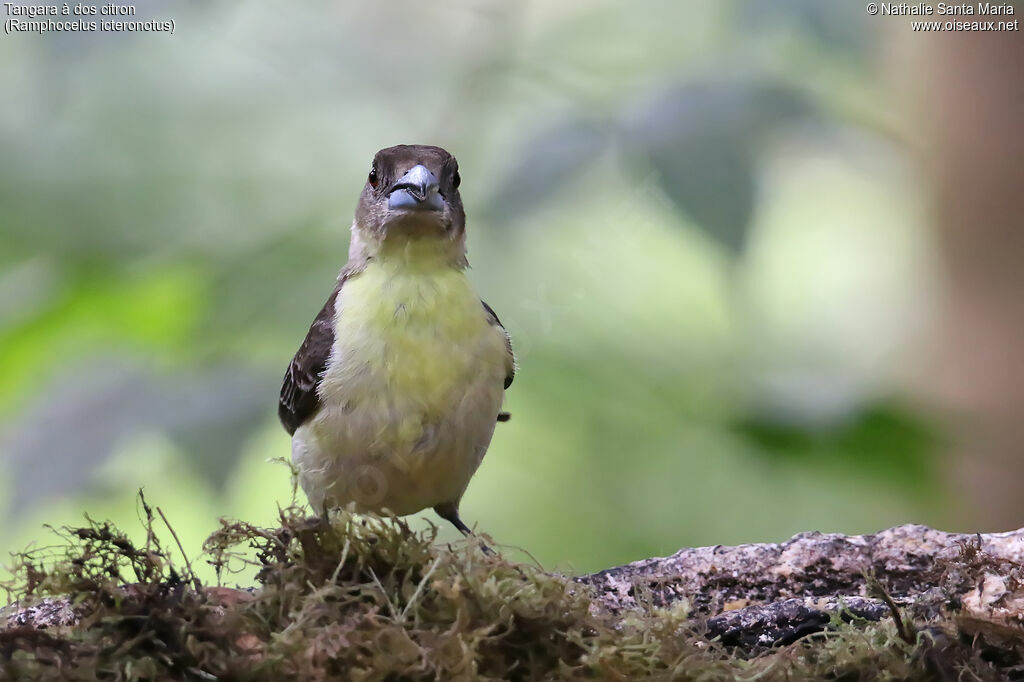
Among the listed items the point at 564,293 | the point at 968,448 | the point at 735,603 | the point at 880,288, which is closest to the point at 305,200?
the point at 564,293

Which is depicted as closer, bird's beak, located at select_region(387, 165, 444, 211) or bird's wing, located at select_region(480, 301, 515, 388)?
bird's beak, located at select_region(387, 165, 444, 211)

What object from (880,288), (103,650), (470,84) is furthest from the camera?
(880,288)

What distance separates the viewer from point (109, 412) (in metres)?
3.24

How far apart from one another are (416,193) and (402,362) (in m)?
0.52

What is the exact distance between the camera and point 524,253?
14.0 ft

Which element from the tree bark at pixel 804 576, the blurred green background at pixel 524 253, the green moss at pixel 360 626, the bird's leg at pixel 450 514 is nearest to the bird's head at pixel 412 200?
the blurred green background at pixel 524 253

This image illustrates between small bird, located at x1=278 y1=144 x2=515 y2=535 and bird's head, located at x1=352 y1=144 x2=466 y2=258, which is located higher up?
bird's head, located at x1=352 y1=144 x2=466 y2=258

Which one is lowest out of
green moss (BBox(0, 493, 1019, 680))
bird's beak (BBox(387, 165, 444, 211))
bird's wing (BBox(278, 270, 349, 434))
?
green moss (BBox(0, 493, 1019, 680))

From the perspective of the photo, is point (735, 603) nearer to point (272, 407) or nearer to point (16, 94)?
point (272, 407)

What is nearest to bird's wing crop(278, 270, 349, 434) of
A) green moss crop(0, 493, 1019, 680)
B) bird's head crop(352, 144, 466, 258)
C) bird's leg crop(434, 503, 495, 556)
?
bird's head crop(352, 144, 466, 258)

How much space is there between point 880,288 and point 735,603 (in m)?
3.29

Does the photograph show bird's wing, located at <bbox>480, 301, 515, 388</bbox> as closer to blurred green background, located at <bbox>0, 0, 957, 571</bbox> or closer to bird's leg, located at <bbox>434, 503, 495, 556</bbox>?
blurred green background, located at <bbox>0, 0, 957, 571</bbox>

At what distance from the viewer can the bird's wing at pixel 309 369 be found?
135 inches

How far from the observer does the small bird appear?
10.6 feet
